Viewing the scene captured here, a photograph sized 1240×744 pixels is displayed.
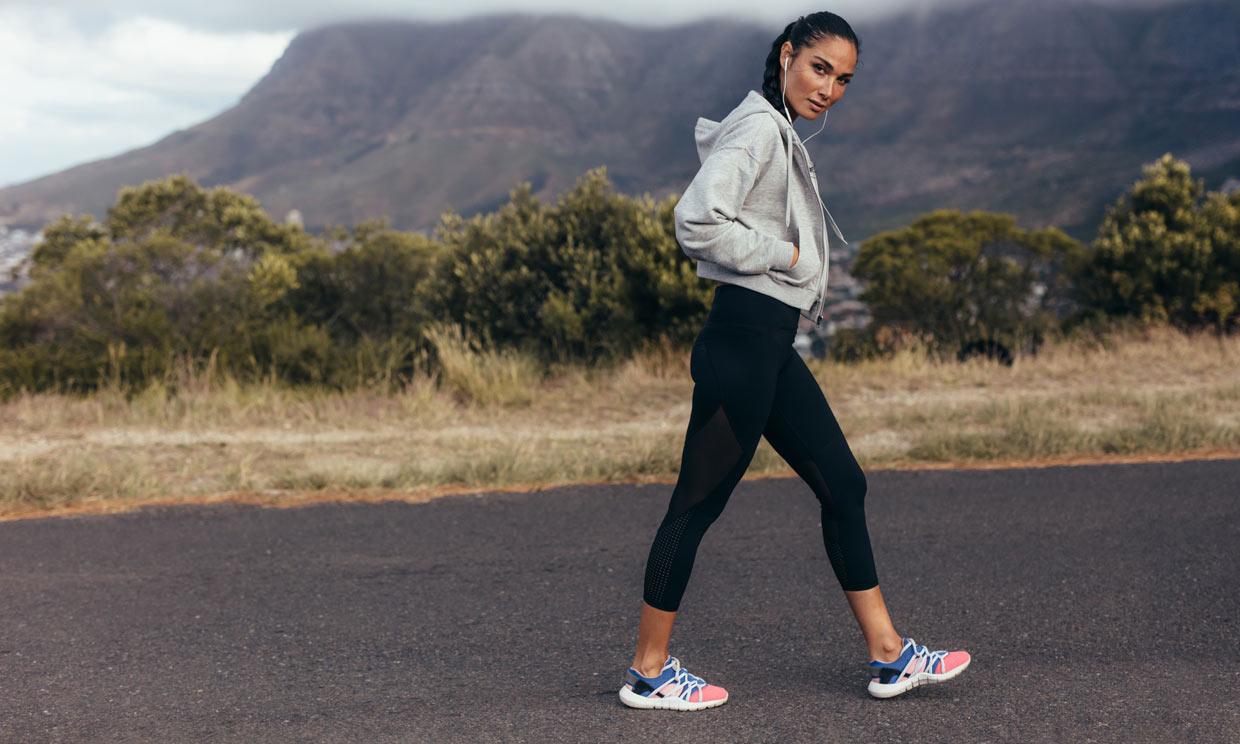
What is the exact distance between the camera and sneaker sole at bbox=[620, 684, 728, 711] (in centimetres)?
315

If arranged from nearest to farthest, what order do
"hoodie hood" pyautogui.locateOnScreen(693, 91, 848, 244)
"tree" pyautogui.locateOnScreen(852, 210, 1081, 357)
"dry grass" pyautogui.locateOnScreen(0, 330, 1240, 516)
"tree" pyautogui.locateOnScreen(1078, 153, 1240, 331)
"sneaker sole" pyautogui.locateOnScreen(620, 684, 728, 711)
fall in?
"hoodie hood" pyautogui.locateOnScreen(693, 91, 848, 244)
"sneaker sole" pyautogui.locateOnScreen(620, 684, 728, 711)
"dry grass" pyautogui.locateOnScreen(0, 330, 1240, 516)
"tree" pyautogui.locateOnScreen(1078, 153, 1240, 331)
"tree" pyautogui.locateOnScreen(852, 210, 1081, 357)

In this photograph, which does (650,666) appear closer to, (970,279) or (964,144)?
(970,279)

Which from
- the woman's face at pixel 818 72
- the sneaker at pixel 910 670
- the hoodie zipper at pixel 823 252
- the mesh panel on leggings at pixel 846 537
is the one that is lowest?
the sneaker at pixel 910 670

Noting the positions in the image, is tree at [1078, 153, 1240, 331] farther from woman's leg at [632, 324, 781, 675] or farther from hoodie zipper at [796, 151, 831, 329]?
woman's leg at [632, 324, 781, 675]

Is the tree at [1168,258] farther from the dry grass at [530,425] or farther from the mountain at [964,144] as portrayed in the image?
the mountain at [964,144]

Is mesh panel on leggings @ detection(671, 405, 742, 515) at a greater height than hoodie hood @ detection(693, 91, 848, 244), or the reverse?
hoodie hood @ detection(693, 91, 848, 244)

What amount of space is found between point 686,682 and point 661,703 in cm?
10

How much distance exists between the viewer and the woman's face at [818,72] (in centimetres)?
304

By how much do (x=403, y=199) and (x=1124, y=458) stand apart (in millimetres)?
168475

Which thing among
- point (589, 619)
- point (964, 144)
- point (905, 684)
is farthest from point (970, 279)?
point (964, 144)

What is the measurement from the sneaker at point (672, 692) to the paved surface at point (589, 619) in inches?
1.8

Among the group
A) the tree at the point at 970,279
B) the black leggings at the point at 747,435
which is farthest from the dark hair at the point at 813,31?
the tree at the point at 970,279

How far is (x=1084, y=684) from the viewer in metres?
3.29

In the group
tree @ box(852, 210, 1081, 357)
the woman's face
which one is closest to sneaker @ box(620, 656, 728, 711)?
the woman's face
